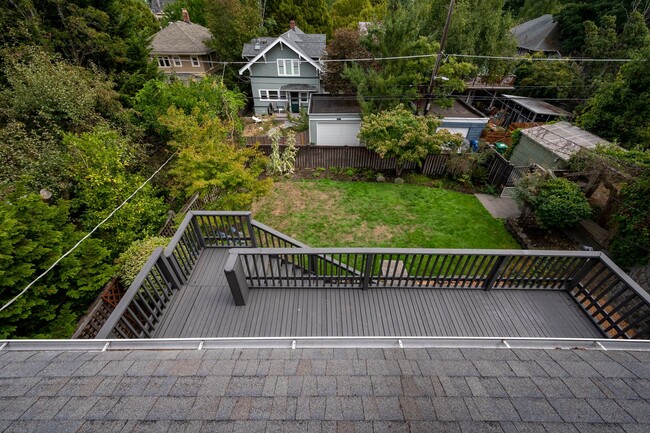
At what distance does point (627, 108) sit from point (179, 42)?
2818 centimetres

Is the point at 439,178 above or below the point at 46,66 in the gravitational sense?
below

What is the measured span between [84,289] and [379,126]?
418 inches

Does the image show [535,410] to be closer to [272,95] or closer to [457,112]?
[457,112]

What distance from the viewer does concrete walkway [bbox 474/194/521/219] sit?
32.5 ft

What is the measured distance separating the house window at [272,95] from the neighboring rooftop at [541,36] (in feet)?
69.5

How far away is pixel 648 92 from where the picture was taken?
1042 centimetres

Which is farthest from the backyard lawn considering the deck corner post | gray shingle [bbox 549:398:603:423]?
gray shingle [bbox 549:398:603:423]

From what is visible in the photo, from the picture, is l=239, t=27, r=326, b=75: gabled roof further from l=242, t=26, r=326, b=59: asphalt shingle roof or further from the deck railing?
the deck railing

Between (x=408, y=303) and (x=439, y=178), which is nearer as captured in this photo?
(x=408, y=303)

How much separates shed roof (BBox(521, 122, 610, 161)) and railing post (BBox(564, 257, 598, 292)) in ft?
24.3

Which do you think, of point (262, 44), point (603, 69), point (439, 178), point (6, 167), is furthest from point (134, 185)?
point (603, 69)

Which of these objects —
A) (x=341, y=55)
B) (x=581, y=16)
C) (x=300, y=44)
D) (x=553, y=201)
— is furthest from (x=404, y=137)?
(x=581, y=16)

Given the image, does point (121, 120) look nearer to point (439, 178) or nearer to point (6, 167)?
point (6, 167)

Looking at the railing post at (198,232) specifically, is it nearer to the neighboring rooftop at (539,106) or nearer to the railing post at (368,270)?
the railing post at (368,270)
